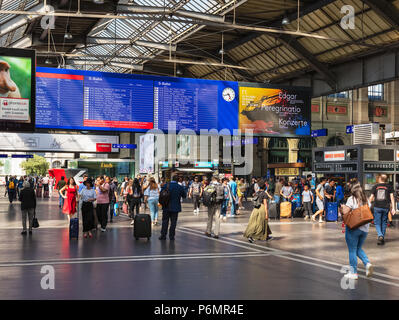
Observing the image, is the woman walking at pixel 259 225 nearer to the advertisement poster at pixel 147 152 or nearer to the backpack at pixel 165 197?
the backpack at pixel 165 197

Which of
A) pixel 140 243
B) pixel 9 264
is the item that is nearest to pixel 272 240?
pixel 140 243

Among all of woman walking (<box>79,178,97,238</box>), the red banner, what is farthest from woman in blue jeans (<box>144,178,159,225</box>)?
the red banner

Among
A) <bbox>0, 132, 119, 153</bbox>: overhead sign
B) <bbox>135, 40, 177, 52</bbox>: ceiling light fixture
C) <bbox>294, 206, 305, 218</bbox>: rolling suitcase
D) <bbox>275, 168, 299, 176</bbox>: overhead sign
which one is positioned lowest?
<bbox>294, 206, 305, 218</bbox>: rolling suitcase

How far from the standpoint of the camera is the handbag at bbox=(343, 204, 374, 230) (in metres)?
8.50

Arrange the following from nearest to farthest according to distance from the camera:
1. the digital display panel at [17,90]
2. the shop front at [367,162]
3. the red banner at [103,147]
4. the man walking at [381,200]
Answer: the man walking at [381,200] → the digital display panel at [17,90] → the shop front at [367,162] → the red banner at [103,147]

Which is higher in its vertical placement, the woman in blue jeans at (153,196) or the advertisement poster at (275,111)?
the advertisement poster at (275,111)

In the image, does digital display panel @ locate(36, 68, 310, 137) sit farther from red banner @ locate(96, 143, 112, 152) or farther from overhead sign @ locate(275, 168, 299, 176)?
red banner @ locate(96, 143, 112, 152)

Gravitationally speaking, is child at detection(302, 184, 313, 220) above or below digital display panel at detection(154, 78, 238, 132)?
below

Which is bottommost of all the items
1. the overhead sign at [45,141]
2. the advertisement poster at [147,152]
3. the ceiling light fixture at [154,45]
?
the advertisement poster at [147,152]

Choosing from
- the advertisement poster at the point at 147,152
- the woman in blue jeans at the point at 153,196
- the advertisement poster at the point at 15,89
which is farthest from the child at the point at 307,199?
the advertisement poster at the point at 147,152

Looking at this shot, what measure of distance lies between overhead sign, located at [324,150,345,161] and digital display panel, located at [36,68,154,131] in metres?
8.05

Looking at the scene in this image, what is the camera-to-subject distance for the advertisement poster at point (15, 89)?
811 inches

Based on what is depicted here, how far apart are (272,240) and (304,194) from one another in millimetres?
7968
